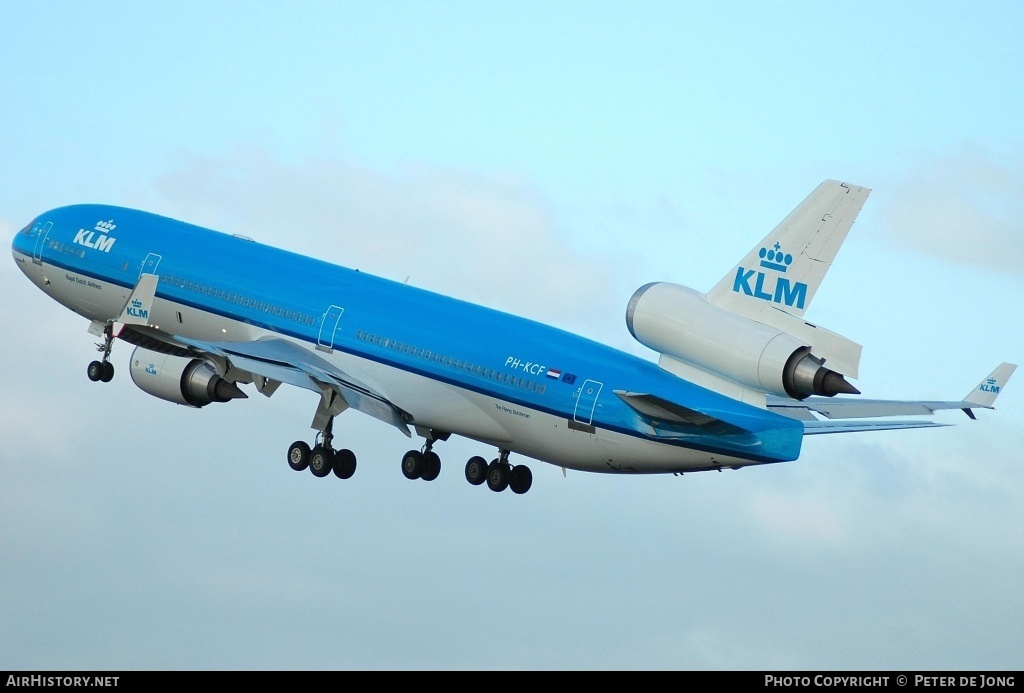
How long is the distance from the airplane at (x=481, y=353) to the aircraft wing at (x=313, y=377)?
57 mm

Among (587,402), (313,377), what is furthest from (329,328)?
(587,402)

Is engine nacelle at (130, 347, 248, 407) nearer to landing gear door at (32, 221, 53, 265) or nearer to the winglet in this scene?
landing gear door at (32, 221, 53, 265)

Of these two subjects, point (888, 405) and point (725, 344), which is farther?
point (888, 405)

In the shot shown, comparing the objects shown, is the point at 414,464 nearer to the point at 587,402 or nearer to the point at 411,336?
the point at 411,336

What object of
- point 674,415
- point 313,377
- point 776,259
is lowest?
point 674,415

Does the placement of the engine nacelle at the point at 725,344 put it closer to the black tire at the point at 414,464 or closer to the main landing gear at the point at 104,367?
the black tire at the point at 414,464

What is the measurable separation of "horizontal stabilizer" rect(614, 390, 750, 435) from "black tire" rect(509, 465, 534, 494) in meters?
7.17

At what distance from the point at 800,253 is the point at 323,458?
14.8 m

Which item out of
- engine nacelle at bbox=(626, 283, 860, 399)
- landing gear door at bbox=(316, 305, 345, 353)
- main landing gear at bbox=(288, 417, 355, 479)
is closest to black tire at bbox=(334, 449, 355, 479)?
main landing gear at bbox=(288, 417, 355, 479)

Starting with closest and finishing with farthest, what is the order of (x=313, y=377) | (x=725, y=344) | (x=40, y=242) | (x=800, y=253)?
(x=800, y=253)
(x=725, y=344)
(x=313, y=377)
(x=40, y=242)

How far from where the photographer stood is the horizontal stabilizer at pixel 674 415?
115 ft

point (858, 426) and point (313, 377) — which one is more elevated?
point (313, 377)

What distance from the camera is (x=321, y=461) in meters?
42.2

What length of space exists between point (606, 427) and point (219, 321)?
482 inches
